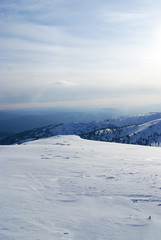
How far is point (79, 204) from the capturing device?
5.91 meters

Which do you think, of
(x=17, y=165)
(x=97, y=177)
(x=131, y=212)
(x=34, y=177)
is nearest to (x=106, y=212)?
(x=131, y=212)

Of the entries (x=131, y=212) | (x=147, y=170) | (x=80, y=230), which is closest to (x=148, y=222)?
(x=131, y=212)

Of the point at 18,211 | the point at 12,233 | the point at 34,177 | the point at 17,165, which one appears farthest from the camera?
the point at 17,165

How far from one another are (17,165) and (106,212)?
22.4ft

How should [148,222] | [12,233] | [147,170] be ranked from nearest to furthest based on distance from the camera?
[12,233] → [148,222] → [147,170]

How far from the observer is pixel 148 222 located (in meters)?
4.87

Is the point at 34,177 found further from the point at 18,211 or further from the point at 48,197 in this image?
the point at 18,211

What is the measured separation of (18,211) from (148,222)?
3.69 m

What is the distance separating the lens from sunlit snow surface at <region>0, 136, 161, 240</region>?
4.39 metres

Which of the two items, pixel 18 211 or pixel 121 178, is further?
pixel 121 178

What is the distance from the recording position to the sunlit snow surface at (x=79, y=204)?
4391mm

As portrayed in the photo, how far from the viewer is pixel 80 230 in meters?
4.46

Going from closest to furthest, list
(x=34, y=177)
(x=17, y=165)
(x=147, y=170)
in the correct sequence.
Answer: (x=34, y=177)
(x=147, y=170)
(x=17, y=165)

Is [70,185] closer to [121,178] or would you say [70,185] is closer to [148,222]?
[121,178]
